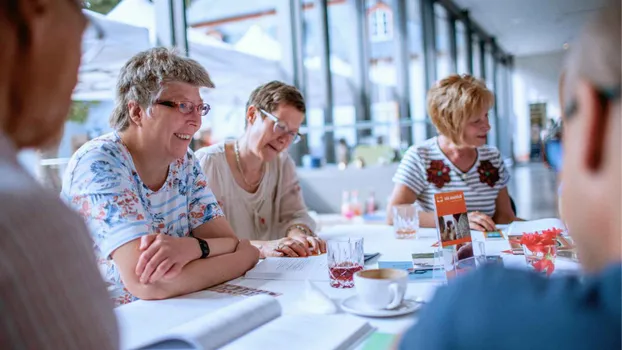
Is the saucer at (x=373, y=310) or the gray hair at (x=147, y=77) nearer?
the saucer at (x=373, y=310)

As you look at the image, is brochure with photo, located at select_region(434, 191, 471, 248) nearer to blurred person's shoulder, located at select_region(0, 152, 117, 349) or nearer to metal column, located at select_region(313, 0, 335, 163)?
blurred person's shoulder, located at select_region(0, 152, 117, 349)

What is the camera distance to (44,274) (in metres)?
0.53

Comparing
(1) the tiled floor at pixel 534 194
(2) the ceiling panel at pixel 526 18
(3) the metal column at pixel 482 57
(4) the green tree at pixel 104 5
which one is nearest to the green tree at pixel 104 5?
(4) the green tree at pixel 104 5

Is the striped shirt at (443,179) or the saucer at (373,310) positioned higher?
the striped shirt at (443,179)

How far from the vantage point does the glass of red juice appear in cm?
145

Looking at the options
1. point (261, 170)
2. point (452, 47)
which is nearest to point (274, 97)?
point (261, 170)

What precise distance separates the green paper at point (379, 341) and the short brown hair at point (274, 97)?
5.31ft

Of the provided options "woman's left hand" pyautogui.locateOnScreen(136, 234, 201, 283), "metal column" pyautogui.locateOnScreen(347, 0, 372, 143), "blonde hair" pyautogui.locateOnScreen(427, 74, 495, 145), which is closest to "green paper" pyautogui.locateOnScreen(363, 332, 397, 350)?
"woman's left hand" pyautogui.locateOnScreen(136, 234, 201, 283)

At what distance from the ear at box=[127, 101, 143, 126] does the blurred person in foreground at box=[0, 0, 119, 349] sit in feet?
3.54

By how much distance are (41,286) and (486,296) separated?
44cm

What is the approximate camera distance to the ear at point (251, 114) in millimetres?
2559

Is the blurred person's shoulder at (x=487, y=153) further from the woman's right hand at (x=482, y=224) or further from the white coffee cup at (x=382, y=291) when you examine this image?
the white coffee cup at (x=382, y=291)

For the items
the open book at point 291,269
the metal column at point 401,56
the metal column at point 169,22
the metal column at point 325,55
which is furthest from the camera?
the metal column at point 401,56

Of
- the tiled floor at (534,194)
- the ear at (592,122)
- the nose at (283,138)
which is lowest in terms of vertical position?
the tiled floor at (534,194)
